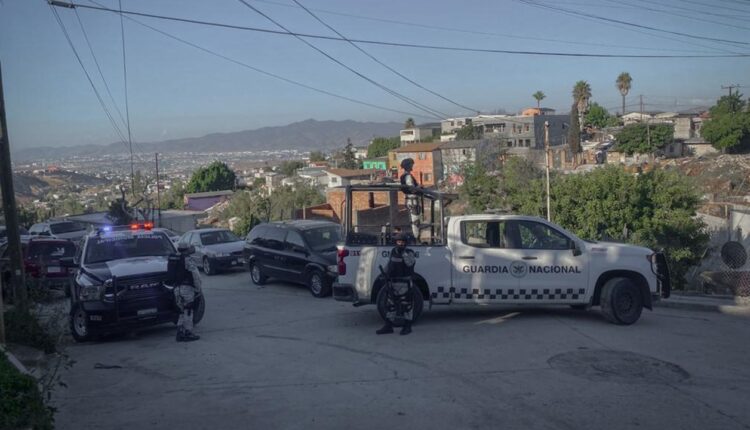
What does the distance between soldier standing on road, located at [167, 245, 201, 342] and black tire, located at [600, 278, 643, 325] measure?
22.3ft

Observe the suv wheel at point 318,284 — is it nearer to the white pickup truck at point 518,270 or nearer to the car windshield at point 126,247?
the car windshield at point 126,247

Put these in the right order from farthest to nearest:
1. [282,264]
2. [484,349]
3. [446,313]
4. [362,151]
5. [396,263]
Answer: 1. [362,151]
2. [282,264]
3. [446,313]
4. [396,263]
5. [484,349]

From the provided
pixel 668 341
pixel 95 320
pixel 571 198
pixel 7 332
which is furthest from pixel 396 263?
pixel 571 198

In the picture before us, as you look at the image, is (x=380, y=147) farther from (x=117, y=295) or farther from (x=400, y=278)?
(x=400, y=278)

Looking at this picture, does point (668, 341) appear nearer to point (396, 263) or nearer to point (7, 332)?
point (396, 263)

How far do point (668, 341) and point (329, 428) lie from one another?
598cm

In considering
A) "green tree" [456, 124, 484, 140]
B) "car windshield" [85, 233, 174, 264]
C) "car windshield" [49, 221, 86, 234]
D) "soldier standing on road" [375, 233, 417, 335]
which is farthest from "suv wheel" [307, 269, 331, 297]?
"green tree" [456, 124, 484, 140]

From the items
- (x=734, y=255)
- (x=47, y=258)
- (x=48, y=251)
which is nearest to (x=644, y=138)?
(x=734, y=255)

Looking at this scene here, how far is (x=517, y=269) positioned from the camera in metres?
11.6

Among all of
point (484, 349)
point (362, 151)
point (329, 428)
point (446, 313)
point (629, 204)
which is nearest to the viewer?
point (329, 428)

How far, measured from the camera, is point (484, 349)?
9711 mm

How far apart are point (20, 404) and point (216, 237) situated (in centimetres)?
1779

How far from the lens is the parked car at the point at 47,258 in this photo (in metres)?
19.1

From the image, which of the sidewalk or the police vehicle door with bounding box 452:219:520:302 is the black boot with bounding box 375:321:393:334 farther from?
the sidewalk
